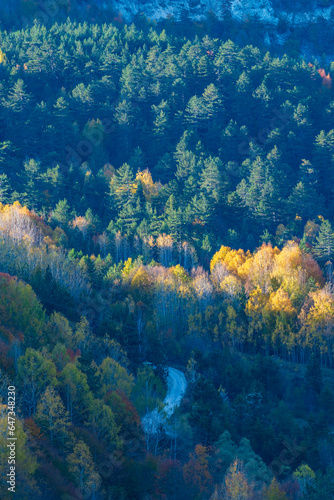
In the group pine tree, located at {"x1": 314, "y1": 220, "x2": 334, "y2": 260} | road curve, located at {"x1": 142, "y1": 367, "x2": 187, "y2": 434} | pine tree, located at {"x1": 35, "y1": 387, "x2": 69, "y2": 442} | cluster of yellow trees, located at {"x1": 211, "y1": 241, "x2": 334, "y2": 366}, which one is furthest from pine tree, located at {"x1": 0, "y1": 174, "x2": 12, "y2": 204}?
pine tree, located at {"x1": 35, "y1": 387, "x2": 69, "y2": 442}

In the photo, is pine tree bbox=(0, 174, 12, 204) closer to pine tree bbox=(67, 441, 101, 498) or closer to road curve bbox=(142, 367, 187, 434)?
road curve bbox=(142, 367, 187, 434)

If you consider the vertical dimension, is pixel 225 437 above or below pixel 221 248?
below

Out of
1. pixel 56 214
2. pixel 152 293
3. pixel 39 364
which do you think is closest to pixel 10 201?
pixel 56 214

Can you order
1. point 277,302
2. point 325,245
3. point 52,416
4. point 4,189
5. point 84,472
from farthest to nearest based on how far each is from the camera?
1. point 4,189
2. point 325,245
3. point 277,302
4. point 52,416
5. point 84,472

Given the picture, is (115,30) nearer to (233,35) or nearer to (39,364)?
(233,35)

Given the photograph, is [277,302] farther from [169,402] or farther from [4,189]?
[4,189]

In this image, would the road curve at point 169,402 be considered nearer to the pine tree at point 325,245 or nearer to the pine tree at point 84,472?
the pine tree at point 84,472

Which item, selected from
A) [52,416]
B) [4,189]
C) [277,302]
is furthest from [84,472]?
[4,189]
